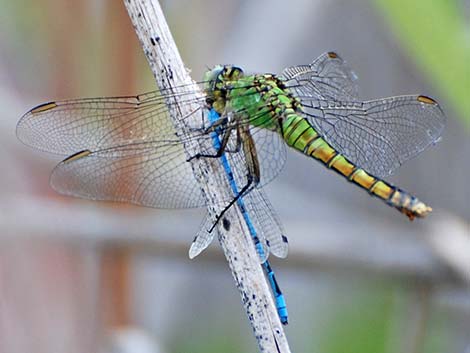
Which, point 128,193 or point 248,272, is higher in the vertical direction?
point 128,193

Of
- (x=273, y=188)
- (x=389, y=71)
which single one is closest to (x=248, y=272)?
(x=273, y=188)

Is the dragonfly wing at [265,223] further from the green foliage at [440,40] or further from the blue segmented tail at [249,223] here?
the green foliage at [440,40]

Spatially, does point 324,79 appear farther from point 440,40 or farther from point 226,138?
point 226,138

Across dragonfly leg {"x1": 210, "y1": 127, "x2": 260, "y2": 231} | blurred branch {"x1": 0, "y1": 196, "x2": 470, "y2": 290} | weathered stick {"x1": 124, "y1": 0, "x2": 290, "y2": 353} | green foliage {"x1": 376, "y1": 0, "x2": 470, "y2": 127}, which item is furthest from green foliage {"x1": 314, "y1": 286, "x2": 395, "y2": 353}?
weathered stick {"x1": 124, "y1": 0, "x2": 290, "y2": 353}

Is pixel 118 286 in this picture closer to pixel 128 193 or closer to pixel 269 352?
pixel 128 193

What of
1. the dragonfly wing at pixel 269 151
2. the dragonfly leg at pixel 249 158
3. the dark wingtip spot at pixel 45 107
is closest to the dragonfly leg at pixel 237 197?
the dragonfly leg at pixel 249 158

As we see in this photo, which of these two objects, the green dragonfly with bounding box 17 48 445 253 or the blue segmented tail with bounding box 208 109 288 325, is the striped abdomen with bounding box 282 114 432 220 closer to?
the green dragonfly with bounding box 17 48 445 253
